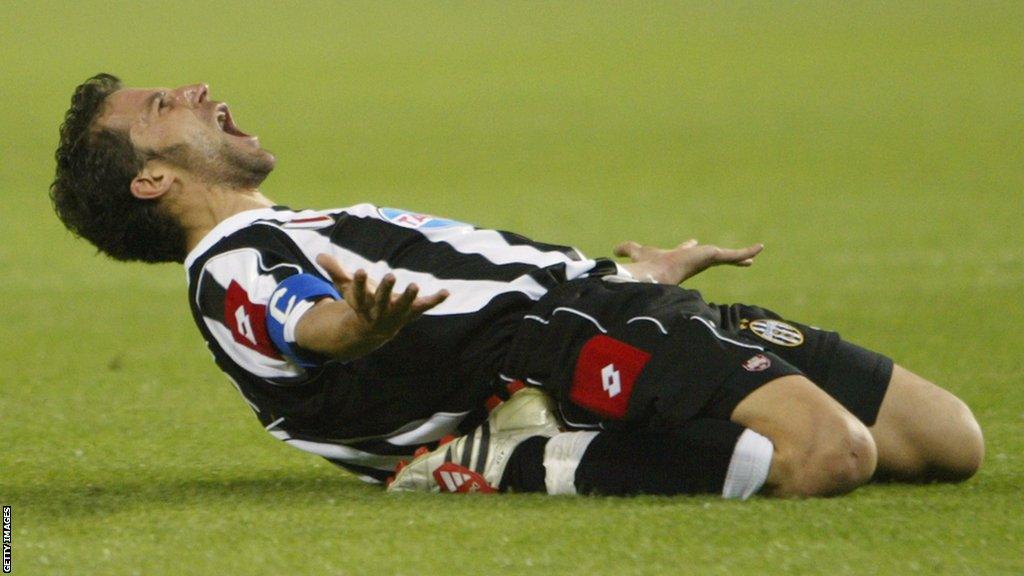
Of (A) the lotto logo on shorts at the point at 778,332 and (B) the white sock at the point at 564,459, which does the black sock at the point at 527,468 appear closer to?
(B) the white sock at the point at 564,459

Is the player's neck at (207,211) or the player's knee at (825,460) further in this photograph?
the player's neck at (207,211)

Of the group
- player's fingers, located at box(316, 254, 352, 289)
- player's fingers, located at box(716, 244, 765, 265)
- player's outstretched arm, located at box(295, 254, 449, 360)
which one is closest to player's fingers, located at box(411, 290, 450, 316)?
player's outstretched arm, located at box(295, 254, 449, 360)

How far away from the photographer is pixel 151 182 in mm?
3938

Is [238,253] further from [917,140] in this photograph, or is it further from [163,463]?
[917,140]

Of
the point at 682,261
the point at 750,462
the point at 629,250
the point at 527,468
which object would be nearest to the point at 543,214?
the point at 629,250

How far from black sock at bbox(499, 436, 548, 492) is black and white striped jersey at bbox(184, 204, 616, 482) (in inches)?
6.9

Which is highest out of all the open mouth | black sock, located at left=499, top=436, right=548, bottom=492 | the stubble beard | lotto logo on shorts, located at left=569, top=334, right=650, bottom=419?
the open mouth

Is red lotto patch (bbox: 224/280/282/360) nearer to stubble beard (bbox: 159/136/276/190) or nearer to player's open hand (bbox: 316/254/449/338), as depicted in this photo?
player's open hand (bbox: 316/254/449/338)

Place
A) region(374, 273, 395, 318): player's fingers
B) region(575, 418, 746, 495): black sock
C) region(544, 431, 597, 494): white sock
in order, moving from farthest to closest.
→ region(544, 431, 597, 494): white sock → region(575, 418, 746, 495): black sock → region(374, 273, 395, 318): player's fingers

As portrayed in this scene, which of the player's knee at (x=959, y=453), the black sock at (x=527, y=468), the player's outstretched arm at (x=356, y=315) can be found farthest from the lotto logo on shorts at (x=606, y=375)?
the player's knee at (x=959, y=453)

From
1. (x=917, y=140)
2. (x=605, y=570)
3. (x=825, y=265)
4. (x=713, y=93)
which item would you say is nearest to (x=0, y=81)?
(x=713, y=93)

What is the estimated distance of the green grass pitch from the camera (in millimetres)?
3213

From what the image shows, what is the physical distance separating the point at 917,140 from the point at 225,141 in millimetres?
11748

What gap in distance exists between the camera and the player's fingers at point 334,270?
10.5ft
